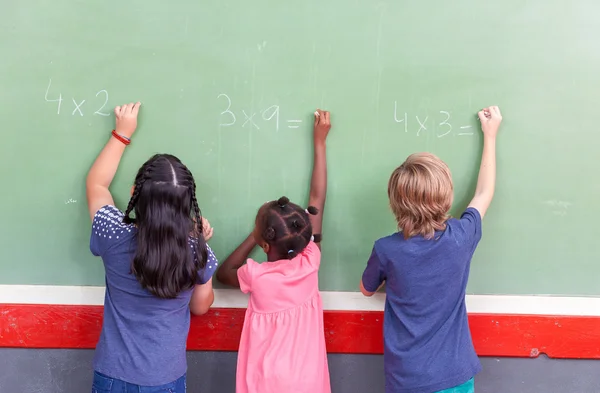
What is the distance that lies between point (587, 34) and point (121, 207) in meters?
1.67

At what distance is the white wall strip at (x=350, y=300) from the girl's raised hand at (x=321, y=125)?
535 millimetres

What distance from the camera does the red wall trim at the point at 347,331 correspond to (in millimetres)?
1697

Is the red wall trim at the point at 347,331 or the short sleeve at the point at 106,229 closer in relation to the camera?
the short sleeve at the point at 106,229

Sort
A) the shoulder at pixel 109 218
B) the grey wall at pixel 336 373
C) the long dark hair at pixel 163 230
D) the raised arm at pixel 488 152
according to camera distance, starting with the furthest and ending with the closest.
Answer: the grey wall at pixel 336 373 → the raised arm at pixel 488 152 → the shoulder at pixel 109 218 → the long dark hair at pixel 163 230

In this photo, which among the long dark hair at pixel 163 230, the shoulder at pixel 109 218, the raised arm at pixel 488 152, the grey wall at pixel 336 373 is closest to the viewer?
the long dark hair at pixel 163 230

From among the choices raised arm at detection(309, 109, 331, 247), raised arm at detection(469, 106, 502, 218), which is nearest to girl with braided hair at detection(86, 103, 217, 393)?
raised arm at detection(309, 109, 331, 247)

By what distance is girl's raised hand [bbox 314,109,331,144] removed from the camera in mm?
1654

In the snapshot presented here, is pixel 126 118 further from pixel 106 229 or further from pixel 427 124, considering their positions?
pixel 427 124

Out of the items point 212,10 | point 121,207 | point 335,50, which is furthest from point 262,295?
point 212,10

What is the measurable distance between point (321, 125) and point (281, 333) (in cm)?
68

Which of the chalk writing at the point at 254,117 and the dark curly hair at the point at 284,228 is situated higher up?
the chalk writing at the point at 254,117

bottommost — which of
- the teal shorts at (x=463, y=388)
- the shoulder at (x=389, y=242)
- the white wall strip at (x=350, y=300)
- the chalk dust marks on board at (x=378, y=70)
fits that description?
the teal shorts at (x=463, y=388)

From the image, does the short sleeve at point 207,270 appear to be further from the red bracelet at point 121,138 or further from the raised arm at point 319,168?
the red bracelet at point 121,138

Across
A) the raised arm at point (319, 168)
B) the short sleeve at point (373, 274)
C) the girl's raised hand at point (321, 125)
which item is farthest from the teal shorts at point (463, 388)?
the girl's raised hand at point (321, 125)
